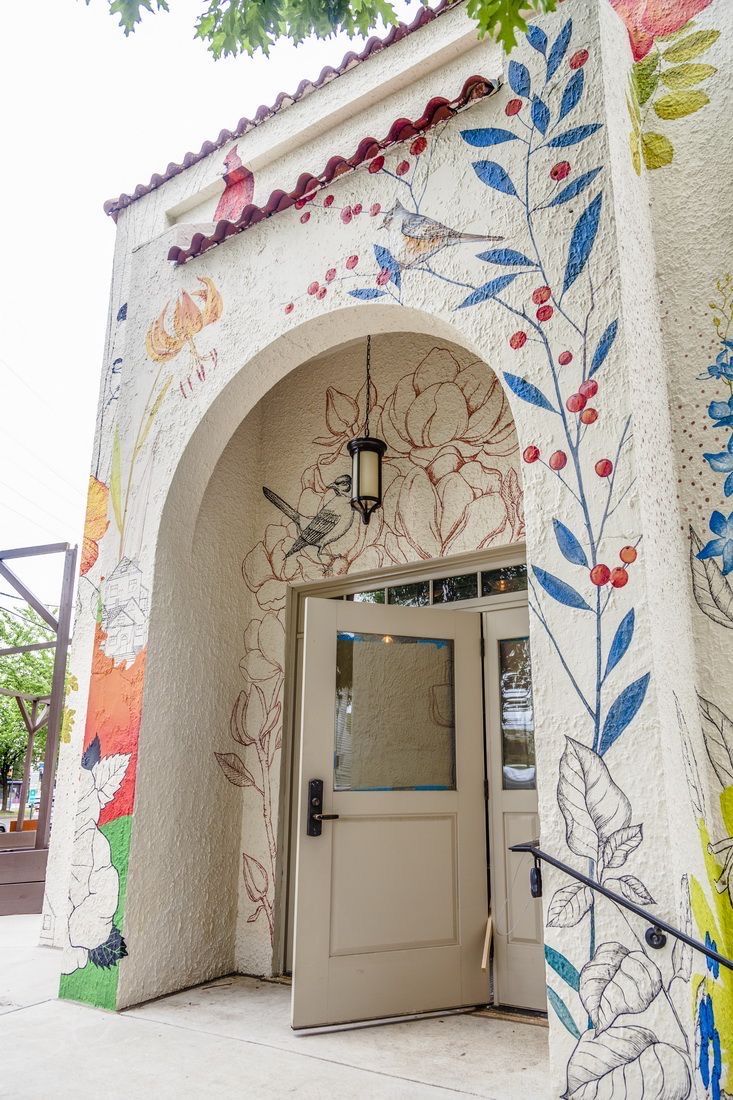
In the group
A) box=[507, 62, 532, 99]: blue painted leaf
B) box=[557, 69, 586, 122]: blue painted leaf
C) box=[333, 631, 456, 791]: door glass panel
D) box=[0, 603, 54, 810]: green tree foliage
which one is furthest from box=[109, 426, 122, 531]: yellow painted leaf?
box=[0, 603, 54, 810]: green tree foliage

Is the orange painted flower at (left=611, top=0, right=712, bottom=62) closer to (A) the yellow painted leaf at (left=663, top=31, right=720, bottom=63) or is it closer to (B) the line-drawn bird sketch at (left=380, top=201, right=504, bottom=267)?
(A) the yellow painted leaf at (left=663, top=31, right=720, bottom=63)

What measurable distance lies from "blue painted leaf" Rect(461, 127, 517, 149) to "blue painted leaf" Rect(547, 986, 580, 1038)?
2892 mm

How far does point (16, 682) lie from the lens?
2212 cm

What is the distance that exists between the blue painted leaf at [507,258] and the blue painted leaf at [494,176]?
23cm

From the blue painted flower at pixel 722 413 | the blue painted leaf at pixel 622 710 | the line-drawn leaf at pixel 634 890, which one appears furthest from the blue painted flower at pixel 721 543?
the line-drawn leaf at pixel 634 890

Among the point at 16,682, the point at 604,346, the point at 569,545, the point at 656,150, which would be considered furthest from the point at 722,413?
the point at 16,682

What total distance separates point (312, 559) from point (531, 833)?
1833mm

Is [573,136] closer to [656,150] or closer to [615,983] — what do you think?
[656,150]

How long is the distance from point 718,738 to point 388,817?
152 cm

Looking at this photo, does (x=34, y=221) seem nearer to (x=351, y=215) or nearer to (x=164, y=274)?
(x=164, y=274)

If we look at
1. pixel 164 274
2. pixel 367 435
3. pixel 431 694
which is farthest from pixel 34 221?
pixel 431 694

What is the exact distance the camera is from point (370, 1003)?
316 cm

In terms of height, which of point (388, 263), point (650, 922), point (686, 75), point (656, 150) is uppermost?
point (686, 75)

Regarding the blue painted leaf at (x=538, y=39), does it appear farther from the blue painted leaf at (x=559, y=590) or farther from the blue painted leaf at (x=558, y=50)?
the blue painted leaf at (x=559, y=590)
